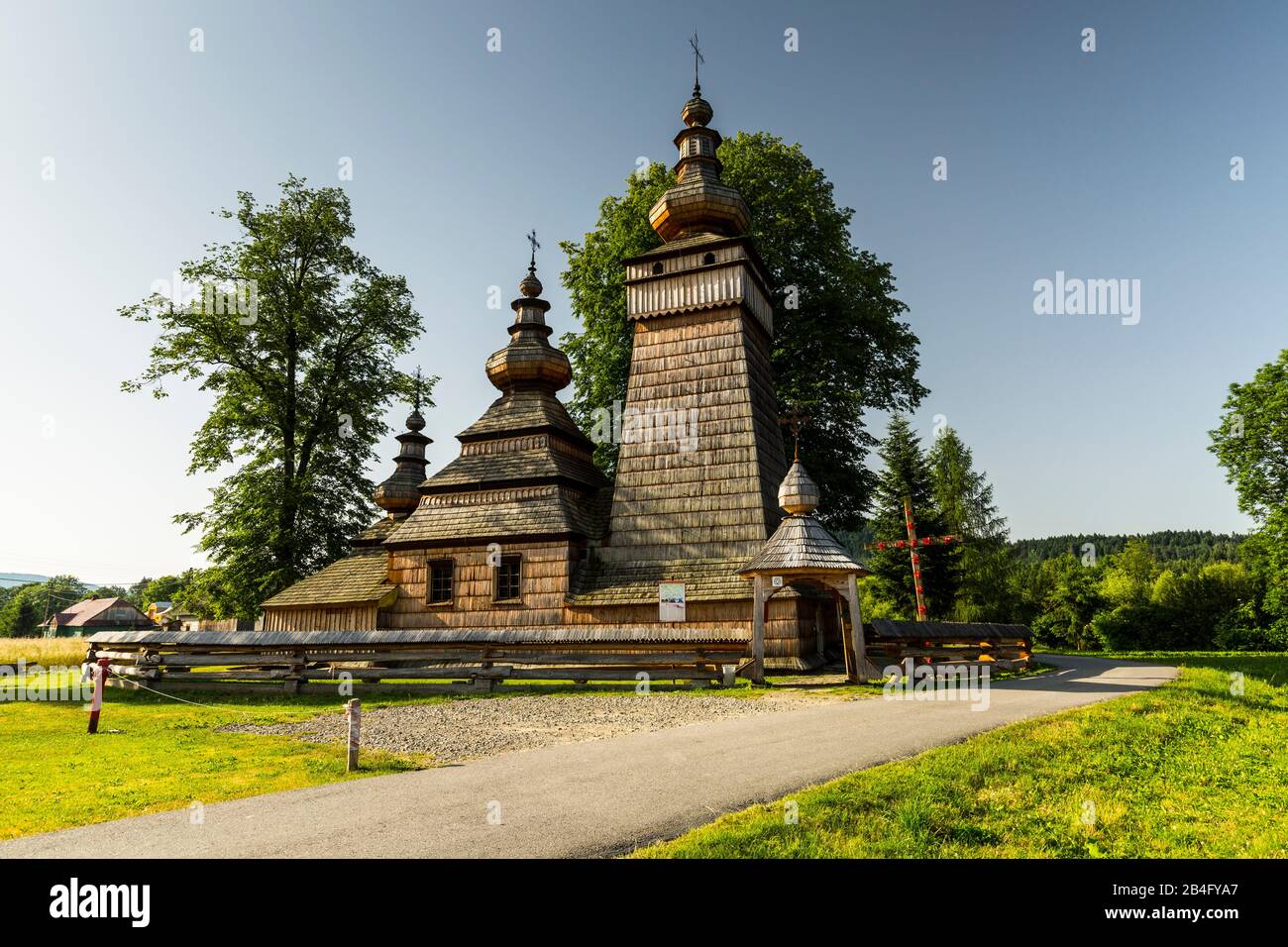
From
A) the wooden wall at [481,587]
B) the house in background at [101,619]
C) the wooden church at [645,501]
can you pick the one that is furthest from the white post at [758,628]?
the house in background at [101,619]

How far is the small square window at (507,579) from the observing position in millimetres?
21406

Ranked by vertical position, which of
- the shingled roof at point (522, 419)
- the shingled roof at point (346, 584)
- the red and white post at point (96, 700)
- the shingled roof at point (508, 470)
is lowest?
the red and white post at point (96, 700)

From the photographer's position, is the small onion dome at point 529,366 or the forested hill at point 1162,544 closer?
the small onion dome at point 529,366

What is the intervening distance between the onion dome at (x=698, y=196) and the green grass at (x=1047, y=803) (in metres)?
19.2

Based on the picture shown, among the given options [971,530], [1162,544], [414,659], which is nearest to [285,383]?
[414,659]

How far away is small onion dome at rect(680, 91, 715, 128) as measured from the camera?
25188mm

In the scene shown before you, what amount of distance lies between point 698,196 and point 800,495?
39.2 ft

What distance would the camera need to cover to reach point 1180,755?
7492mm

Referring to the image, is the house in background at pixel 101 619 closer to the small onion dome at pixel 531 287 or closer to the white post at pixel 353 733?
the small onion dome at pixel 531 287

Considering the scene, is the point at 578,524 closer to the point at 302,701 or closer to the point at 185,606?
the point at 302,701

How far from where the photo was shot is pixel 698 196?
23.4 m

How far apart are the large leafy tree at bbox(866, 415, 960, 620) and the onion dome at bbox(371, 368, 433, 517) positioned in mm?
22276
